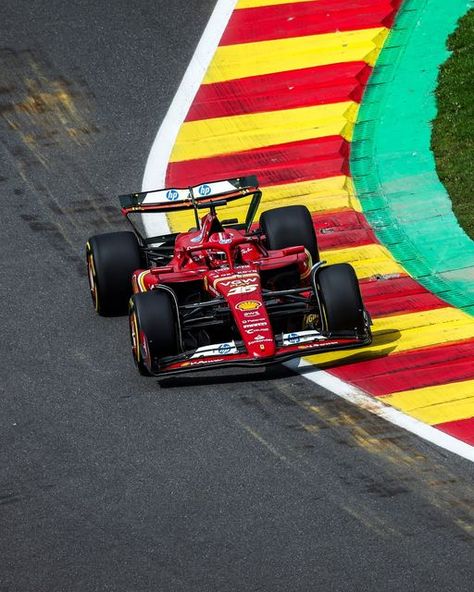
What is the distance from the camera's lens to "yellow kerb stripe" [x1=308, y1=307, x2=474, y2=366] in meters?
11.7

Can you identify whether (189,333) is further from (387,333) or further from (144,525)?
(144,525)

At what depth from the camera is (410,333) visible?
12.0m

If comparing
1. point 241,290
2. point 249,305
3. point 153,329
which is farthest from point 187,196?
point 153,329

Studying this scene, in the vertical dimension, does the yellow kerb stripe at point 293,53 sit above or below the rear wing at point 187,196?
above

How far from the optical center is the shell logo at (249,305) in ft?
37.3

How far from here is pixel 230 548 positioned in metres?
8.94

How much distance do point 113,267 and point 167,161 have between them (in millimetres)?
3396

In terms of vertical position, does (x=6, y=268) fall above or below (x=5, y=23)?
below

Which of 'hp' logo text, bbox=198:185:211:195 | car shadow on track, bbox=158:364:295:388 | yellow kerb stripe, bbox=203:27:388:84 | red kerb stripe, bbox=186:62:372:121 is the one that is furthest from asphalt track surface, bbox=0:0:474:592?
yellow kerb stripe, bbox=203:27:388:84

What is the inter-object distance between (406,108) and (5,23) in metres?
5.27

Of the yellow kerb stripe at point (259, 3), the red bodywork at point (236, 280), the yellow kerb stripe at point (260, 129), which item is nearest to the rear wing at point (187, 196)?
the red bodywork at point (236, 280)

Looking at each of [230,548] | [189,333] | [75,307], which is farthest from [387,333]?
[230,548]

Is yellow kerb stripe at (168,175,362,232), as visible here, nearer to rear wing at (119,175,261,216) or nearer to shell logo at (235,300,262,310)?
rear wing at (119,175,261,216)

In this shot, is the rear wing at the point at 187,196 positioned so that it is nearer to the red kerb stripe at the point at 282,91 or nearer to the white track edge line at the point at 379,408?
the white track edge line at the point at 379,408
